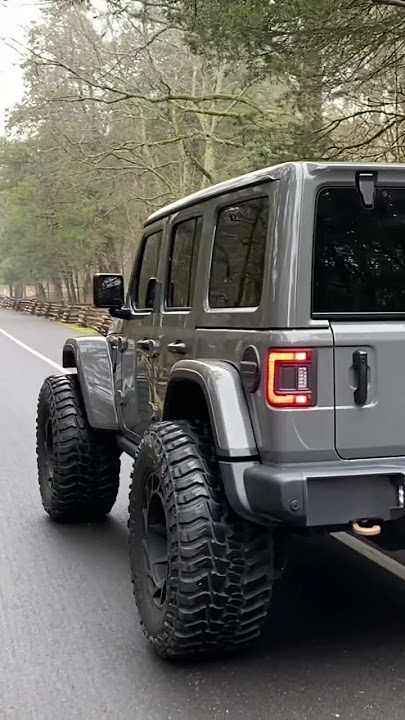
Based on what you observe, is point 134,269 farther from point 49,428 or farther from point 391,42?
point 391,42

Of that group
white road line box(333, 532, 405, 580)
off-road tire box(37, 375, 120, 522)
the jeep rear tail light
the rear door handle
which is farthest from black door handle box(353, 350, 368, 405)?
off-road tire box(37, 375, 120, 522)

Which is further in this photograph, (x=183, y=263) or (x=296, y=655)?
(x=183, y=263)

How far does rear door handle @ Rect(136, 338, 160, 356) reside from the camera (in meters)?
5.09

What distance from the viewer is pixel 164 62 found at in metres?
28.4

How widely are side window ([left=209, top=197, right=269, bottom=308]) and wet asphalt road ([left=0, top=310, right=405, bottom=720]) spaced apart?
64.5 inches

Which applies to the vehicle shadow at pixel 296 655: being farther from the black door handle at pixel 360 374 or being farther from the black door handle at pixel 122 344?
the black door handle at pixel 122 344

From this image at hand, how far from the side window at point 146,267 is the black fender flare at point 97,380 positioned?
591 mm

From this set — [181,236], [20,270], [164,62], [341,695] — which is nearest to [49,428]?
[181,236]

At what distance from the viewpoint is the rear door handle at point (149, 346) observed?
509cm

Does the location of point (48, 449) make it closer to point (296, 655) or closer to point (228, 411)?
point (296, 655)

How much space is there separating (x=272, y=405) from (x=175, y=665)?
1331mm

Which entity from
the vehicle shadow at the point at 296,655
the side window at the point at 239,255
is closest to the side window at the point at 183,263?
the side window at the point at 239,255

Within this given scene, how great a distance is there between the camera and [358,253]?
3.78m

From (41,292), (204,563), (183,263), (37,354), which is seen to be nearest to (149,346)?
(183,263)
